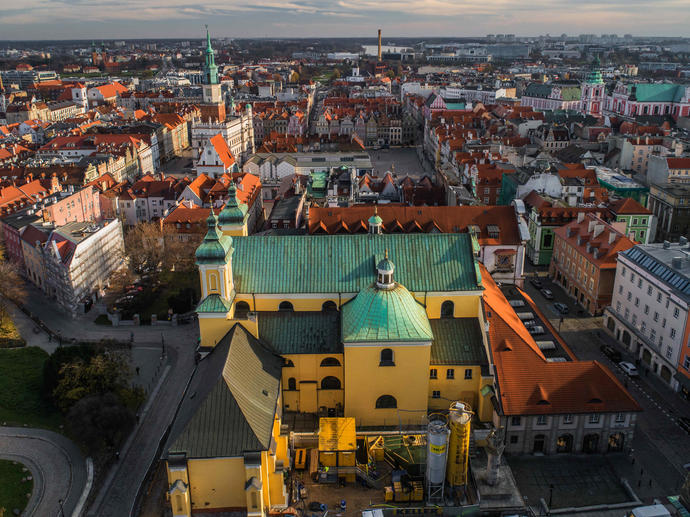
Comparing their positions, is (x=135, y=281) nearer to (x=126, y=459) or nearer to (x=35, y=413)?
(x=35, y=413)

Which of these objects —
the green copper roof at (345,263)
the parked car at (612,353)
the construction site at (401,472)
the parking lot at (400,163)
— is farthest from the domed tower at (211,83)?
the construction site at (401,472)

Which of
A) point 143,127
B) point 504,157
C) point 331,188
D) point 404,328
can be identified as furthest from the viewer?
point 143,127

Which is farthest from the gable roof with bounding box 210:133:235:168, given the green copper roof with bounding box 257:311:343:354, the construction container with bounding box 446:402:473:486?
the construction container with bounding box 446:402:473:486

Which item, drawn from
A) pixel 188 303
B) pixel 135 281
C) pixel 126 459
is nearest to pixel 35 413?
pixel 126 459

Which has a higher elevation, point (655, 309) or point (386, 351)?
point (386, 351)

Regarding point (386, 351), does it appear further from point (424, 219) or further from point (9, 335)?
point (9, 335)

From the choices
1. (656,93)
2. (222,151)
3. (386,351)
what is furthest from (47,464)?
(656,93)
